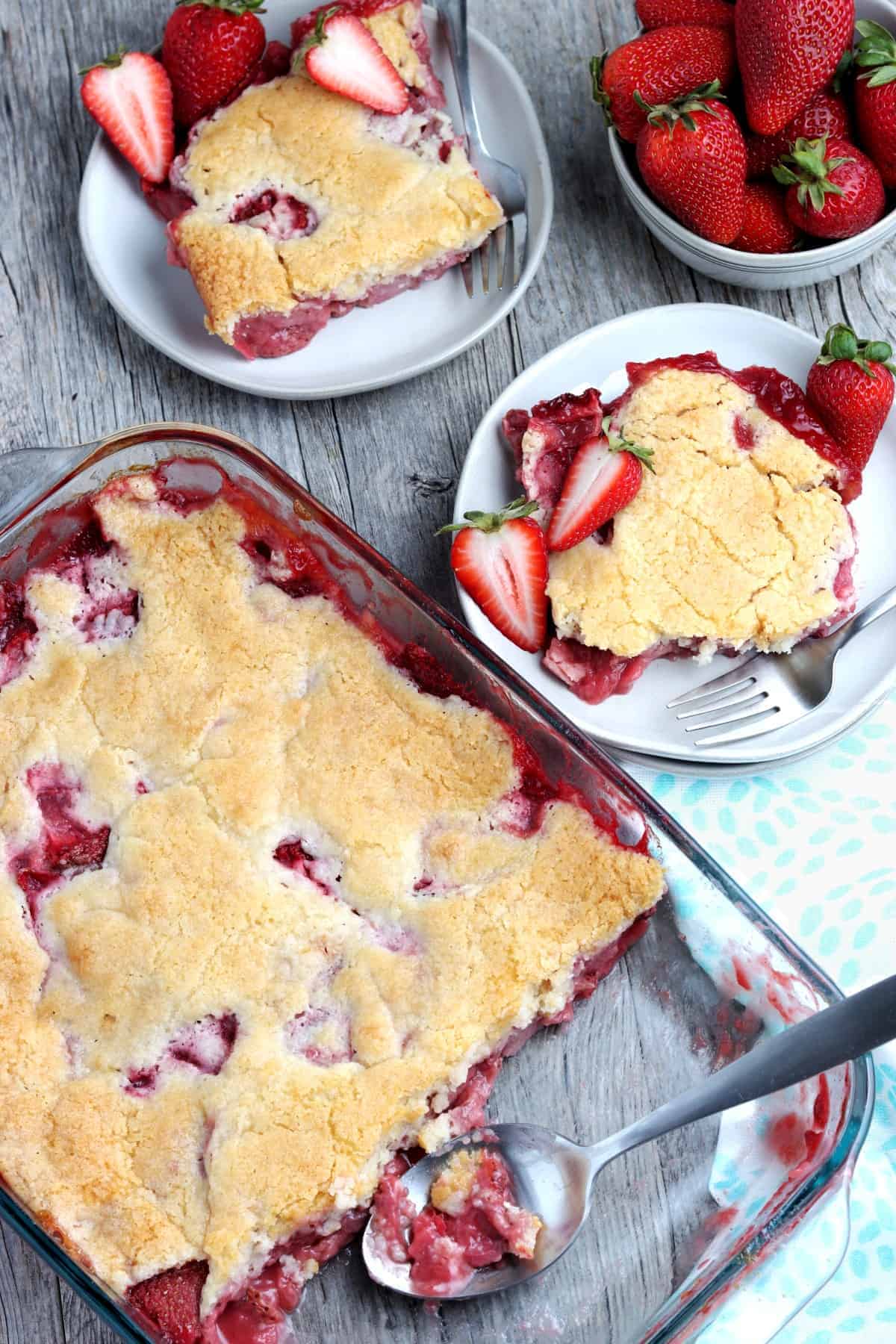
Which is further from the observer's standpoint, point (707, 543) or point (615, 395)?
point (615, 395)

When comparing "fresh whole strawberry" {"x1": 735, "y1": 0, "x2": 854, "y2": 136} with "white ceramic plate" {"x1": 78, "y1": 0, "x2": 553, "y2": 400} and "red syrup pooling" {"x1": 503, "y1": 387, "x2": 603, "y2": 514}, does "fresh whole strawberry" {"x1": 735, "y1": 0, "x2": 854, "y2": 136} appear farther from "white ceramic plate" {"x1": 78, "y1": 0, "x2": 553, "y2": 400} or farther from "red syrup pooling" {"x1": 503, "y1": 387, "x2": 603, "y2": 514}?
"red syrup pooling" {"x1": 503, "y1": 387, "x2": 603, "y2": 514}

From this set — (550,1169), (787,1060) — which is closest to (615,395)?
(787,1060)

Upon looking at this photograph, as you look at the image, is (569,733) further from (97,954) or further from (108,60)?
(108,60)

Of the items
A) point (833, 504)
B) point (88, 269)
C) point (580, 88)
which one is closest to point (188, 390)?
point (88, 269)

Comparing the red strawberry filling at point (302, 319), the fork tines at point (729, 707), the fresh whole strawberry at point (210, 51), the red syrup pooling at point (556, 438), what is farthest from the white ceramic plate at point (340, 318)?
the fork tines at point (729, 707)

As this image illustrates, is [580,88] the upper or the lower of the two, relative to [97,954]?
upper

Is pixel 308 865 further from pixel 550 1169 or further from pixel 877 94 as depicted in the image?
pixel 877 94

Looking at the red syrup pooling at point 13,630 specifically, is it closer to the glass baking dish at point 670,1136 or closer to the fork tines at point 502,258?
the glass baking dish at point 670,1136
